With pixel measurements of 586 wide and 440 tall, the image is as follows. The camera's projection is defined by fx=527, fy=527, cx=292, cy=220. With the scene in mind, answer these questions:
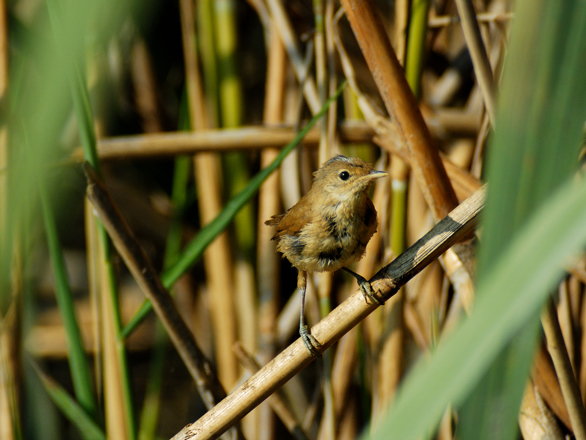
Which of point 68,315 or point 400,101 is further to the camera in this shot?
point 68,315

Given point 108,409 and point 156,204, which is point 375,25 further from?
point 156,204

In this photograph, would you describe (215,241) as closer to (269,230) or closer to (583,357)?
(269,230)

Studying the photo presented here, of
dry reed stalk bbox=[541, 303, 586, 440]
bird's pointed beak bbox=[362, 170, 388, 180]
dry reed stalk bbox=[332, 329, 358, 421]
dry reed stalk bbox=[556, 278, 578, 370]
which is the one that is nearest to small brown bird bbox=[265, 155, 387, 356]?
bird's pointed beak bbox=[362, 170, 388, 180]

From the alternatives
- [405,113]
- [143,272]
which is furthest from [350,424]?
[405,113]

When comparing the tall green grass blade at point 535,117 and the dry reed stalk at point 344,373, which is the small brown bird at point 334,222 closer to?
the dry reed stalk at point 344,373

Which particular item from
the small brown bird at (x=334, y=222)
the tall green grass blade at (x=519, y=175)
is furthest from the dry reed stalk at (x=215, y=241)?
the tall green grass blade at (x=519, y=175)

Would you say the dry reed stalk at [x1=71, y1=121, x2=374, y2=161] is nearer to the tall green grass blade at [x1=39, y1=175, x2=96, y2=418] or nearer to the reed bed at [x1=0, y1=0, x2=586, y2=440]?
the reed bed at [x1=0, y1=0, x2=586, y2=440]

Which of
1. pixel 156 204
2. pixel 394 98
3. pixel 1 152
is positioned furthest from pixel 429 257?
pixel 156 204
